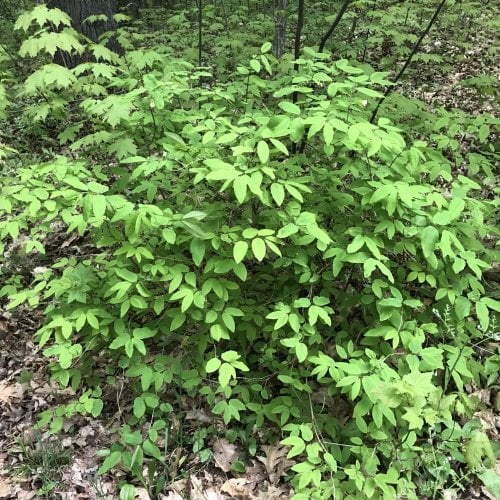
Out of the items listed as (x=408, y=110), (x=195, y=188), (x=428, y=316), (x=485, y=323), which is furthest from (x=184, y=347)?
(x=408, y=110)

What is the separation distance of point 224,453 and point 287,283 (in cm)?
114

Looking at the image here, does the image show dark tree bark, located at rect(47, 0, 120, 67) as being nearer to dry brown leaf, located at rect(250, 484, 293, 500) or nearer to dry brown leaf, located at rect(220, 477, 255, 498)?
dry brown leaf, located at rect(220, 477, 255, 498)

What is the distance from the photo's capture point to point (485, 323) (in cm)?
227

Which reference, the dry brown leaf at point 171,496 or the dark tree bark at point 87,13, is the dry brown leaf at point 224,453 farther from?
the dark tree bark at point 87,13

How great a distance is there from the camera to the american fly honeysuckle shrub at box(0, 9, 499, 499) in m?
2.24

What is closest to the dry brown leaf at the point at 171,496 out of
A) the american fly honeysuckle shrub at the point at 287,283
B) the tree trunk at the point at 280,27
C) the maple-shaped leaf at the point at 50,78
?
the american fly honeysuckle shrub at the point at 287,283

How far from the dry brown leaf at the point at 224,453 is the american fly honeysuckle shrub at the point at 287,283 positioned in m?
0.13

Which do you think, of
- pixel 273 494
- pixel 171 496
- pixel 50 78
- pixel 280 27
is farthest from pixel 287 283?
pixel 280 27

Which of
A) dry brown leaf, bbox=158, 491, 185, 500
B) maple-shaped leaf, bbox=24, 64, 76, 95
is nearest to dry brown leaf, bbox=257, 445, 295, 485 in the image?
dry brown leaf, bbox=158, 491, 185, 500

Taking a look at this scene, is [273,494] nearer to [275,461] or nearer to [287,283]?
[275,461]

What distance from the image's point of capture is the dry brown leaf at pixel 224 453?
8.84 ft

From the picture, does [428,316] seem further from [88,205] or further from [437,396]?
[88,205]

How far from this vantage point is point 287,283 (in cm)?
300

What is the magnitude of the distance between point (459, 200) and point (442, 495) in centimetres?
157
